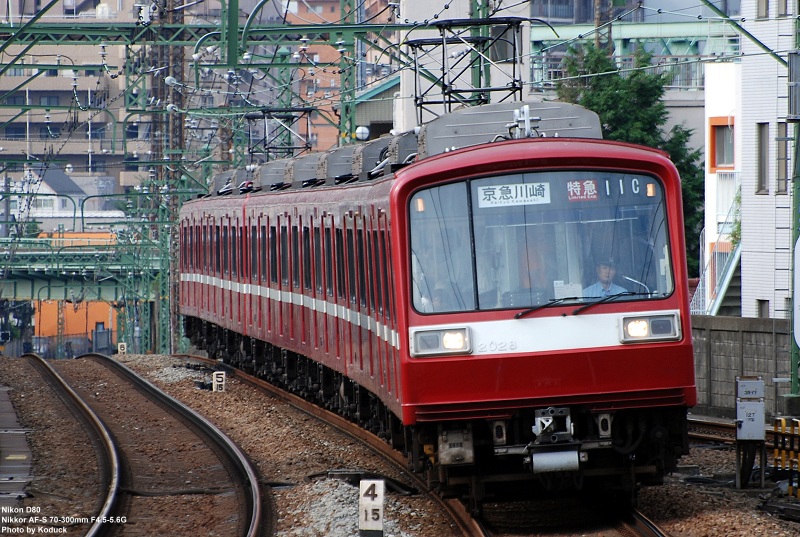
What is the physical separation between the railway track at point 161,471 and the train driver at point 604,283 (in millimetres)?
2844

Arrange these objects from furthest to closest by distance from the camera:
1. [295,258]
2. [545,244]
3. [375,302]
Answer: [295,258], [375,302], [545,244]

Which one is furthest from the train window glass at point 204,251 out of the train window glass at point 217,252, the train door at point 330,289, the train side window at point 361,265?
the train side window at point 361,265

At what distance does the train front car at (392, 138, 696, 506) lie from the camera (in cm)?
905

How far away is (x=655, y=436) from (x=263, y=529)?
2840mm

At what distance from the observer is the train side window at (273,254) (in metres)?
18.4

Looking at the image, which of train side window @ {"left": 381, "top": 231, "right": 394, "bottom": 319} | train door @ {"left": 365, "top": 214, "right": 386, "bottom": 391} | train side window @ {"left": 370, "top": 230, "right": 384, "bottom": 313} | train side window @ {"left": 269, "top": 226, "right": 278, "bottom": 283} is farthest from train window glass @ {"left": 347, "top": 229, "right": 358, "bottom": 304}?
train side window @ {"left": 269, "top": 226, "right": 278, "bottom": 283}

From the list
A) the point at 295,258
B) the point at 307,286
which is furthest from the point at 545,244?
the point at 295,258

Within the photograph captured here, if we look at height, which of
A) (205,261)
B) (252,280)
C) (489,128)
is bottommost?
(252,280)

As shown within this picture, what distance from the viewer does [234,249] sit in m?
21.8

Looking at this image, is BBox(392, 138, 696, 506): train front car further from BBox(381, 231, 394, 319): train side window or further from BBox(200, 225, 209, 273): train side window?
BBox(200, 225, 209, 273): train side window

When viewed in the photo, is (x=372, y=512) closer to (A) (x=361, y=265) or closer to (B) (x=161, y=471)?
(A) (x=361, y=265)

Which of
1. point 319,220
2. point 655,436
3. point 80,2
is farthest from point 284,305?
point 80,2

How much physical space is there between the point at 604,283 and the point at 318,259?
6521mm

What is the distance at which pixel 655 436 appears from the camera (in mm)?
9289
